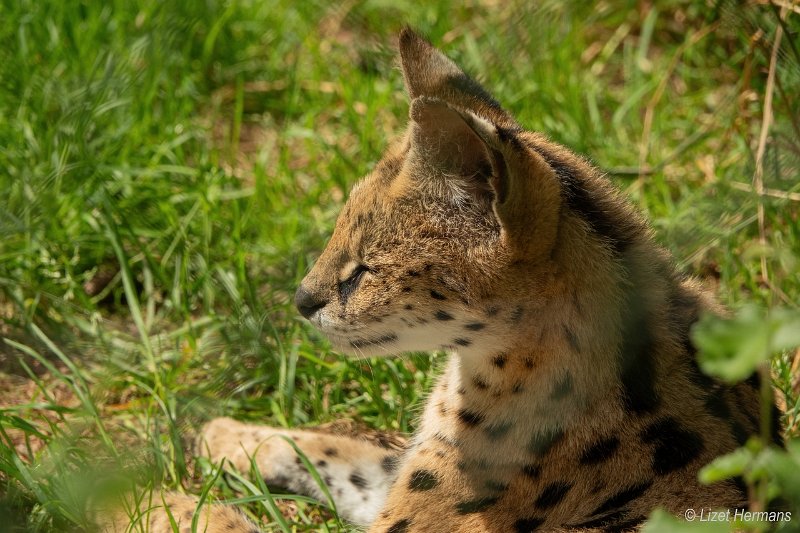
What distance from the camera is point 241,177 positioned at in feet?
16.6

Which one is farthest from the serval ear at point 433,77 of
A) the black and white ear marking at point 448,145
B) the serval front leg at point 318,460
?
the serval front leg at point 318,460

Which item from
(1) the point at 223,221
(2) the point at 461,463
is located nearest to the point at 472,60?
(1) the point at 223,221

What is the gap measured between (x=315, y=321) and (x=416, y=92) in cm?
77

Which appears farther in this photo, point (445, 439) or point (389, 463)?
point (389, 463)

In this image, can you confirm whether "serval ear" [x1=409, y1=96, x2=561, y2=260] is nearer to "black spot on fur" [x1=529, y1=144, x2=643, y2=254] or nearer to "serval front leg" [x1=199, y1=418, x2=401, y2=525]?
"black spot on fur" [x1=529, y1=144, x2=643, y2=254]

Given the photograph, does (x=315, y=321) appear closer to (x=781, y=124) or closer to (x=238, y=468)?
(x=238, y=468)

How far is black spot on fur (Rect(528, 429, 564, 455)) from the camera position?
274 centimetres

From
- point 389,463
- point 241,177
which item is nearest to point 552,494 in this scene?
point 389,463

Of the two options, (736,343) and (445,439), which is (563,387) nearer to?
(445,439)

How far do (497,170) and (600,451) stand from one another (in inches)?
31.4

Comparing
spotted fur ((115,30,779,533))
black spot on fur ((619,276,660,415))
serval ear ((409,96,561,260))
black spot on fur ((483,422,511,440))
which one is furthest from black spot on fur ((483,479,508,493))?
serval ear ((409,96,561,260))

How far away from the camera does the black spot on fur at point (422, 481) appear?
290 centimetres

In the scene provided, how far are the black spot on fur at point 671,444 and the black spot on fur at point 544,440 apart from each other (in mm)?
226

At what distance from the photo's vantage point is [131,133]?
15.9ft
